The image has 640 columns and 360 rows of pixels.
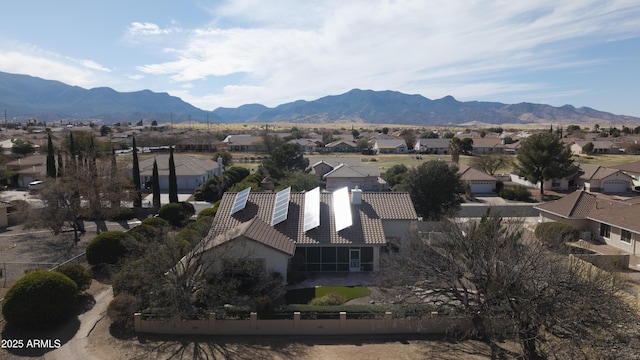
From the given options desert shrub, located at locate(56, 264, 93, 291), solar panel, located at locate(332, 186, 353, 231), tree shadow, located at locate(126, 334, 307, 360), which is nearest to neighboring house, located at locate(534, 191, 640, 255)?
solar panel, located at locate(332, 186, 353, 231)

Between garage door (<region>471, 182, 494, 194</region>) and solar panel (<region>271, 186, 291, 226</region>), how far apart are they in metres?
36.1

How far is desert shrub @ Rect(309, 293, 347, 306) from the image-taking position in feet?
70.2

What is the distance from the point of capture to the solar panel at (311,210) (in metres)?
27.4

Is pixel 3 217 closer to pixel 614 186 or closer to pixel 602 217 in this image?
pixel 602 217

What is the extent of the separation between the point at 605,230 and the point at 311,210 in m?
24.0

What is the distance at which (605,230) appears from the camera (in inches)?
1350

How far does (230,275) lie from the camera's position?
22.8m

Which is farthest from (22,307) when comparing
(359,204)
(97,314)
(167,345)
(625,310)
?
(625,310)

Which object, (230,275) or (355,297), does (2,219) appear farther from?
(355,297)

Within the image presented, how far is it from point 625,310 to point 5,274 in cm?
3111

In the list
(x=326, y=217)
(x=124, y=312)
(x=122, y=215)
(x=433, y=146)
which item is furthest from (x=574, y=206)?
(x=433, y=146)

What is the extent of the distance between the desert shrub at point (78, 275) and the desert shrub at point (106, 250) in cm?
291

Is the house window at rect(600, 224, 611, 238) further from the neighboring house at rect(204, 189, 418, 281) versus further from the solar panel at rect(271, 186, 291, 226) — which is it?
the solar panel at rect(271, 186, 291, 226)

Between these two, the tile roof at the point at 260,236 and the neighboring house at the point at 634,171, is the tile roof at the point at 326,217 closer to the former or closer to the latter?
the tile roof at the point at 260,236
